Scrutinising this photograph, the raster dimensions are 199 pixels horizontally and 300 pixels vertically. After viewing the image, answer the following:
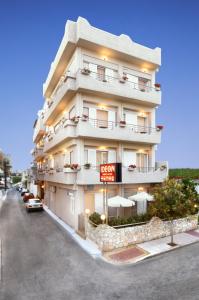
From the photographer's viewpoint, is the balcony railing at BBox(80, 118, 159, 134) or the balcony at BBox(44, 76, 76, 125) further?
the balcony railing at BBox(80, 118, 159, 134)

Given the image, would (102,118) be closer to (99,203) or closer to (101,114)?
(101,114)

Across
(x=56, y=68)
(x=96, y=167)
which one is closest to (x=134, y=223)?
(x=96, y=167)

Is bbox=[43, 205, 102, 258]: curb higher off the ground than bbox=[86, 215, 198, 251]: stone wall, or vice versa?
bbox=[86, 215, 198, 251]: stone wall

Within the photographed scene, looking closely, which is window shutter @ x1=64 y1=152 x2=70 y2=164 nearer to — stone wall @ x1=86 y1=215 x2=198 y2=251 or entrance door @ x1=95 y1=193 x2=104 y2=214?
entrance door @ x1=95 y1=193 x2=104 y2=214

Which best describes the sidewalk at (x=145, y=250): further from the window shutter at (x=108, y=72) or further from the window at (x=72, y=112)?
the window shutter at (x=108, y=72)

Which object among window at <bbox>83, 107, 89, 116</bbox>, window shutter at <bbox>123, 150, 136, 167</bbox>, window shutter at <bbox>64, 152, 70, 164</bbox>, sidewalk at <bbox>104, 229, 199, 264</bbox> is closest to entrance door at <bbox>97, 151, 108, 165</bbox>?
window shutter at <bbox>123, 150, 136, 167</bbox>

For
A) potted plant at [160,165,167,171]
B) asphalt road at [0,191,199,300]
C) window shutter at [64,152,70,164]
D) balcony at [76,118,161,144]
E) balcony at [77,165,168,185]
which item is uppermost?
balcony at [76,118,161,144]

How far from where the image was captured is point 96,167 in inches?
688

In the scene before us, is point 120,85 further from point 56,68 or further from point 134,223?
point 134,223

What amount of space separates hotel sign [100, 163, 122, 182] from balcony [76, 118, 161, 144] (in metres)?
3.56

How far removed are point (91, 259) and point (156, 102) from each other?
15604mm

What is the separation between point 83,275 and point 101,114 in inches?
516

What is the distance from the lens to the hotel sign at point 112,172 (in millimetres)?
12748

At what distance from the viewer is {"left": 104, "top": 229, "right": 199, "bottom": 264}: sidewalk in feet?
36.5
